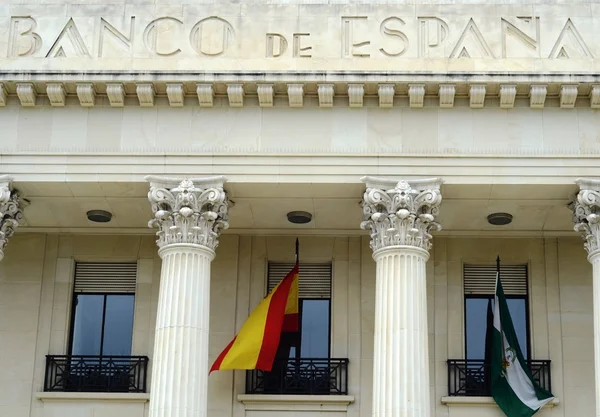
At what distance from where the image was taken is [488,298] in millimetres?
37000

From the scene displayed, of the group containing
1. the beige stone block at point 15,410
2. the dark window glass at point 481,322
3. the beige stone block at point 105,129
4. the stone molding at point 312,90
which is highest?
the stone molding at point 312,90

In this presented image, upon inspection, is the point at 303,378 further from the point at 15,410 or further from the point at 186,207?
the point at 15,410

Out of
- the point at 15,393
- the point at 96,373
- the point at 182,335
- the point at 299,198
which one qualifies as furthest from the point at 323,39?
the point at 15,393

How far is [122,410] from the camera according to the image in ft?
Answer: 116

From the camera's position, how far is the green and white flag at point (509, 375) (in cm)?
3475

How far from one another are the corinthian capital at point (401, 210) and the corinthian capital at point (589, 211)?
342 cm

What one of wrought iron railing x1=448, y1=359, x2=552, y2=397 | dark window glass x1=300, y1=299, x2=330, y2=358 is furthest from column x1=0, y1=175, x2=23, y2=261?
wrought iron railing x1=448, y1=359, x2=552, y2=397

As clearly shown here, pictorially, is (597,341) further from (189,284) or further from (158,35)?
(158,35)

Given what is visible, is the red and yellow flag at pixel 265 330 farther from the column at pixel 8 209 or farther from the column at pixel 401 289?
the column at pixel 8 209

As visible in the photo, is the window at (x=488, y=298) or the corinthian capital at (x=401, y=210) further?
the window at (x=488, y=298)

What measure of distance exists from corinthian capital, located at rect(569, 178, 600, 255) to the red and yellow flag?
785 centimetres

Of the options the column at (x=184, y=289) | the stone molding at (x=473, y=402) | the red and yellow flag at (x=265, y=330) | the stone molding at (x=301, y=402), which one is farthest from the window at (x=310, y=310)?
the column at (x=184, y=289)

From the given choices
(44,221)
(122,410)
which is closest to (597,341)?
(122,410)

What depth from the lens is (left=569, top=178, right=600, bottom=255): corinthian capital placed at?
105 ft
